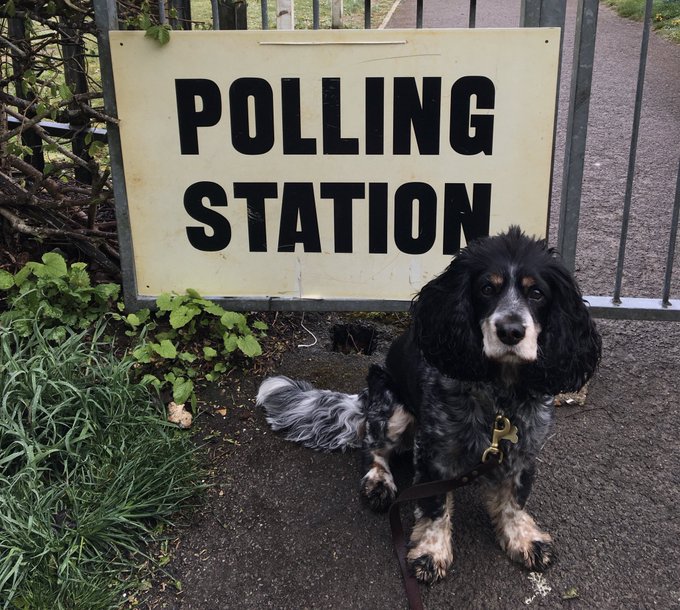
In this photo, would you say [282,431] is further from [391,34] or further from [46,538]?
[391,34]

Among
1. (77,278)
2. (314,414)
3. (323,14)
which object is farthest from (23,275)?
(323,14)

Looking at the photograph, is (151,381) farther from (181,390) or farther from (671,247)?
(671,247)

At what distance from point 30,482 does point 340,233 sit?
1874mm

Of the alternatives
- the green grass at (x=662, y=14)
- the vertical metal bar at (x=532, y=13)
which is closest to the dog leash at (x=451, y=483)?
the vertical metal bar at (x=532, y=13)

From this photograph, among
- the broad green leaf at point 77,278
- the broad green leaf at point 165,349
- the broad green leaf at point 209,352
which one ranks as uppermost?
the broad green leaf at point 77,278

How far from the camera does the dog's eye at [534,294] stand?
8.18 ft

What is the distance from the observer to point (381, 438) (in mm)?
3266

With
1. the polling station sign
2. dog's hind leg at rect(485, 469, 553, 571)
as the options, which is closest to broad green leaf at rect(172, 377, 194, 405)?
the polling station sign

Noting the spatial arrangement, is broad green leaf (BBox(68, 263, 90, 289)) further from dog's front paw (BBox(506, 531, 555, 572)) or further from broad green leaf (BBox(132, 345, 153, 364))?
dog's front paw (BBox(506, 531, 555, 572))

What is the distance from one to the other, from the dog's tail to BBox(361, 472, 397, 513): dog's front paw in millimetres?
328

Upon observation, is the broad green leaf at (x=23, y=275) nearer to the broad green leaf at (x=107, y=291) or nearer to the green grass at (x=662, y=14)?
the broad green leaf at (x=107, y=291)

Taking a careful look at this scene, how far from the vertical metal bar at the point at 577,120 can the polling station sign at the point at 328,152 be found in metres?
0.12

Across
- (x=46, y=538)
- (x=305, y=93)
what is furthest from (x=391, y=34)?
(x=46, y=538)

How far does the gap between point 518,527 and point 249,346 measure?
172 centimetres
